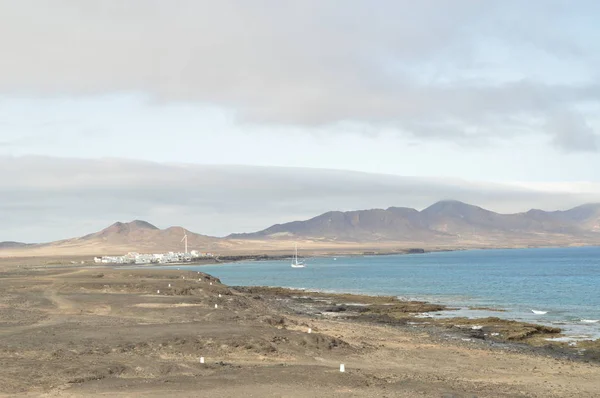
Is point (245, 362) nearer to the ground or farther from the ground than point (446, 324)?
farther from the ground

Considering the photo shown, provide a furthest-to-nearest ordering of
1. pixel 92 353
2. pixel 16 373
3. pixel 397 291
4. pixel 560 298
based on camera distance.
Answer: pixel 397 291, pixel 560 298, pixel 92 353, pixel 16 373

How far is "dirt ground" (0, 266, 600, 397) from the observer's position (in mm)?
21938

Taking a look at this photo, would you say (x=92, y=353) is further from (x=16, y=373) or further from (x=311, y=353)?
(x=311, y=353)

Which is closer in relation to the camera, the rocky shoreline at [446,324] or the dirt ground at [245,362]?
the dirt ground at [245,362]

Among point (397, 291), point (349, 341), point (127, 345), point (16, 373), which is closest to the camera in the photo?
point (16, 373)

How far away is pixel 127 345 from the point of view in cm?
2900

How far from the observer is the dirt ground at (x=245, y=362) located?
72.0 feet

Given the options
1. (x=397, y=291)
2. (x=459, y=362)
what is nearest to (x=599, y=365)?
(x=459, y=362)

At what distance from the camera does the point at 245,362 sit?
1061 inches

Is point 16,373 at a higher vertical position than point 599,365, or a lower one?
higher

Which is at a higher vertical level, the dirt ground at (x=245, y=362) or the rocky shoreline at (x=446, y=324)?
the dirt ground at (x=245, y=362)

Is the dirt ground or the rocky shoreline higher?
the dirt ground

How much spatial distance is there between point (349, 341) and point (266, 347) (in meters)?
6.72

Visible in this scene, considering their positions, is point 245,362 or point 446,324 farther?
point 446,324
